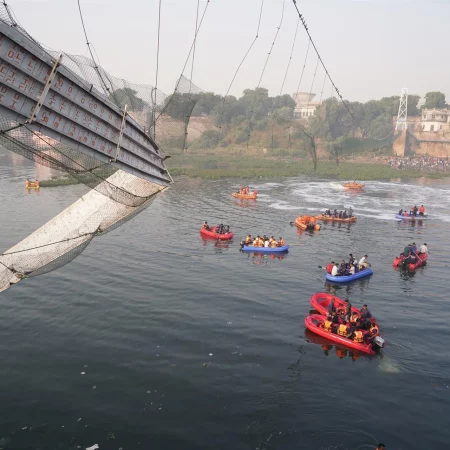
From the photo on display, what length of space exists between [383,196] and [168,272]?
54.4 metres

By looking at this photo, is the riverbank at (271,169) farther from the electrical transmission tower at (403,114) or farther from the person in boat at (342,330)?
the person in boat at (342,330)

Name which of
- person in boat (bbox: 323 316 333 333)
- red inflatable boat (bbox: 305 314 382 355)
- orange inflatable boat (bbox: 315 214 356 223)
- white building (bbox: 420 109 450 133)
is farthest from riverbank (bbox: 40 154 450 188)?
person in boat (bbox: 323 316 333 333)

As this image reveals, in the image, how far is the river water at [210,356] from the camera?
16.3 metres

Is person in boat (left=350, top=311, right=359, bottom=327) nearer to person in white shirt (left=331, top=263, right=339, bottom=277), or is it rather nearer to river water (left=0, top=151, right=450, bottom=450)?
river water (left=0, top=151, right=450, bottom=450)

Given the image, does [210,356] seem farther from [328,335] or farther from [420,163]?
[420,163]

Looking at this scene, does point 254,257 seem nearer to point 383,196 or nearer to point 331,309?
point 331,309

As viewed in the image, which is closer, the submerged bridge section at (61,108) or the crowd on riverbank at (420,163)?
the submerged bridge section at (61,108)

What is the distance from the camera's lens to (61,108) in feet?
38.9

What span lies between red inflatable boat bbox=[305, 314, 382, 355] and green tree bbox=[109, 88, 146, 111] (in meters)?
15.2

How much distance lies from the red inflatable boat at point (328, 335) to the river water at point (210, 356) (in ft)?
1.58

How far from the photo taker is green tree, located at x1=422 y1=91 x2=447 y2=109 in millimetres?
172875

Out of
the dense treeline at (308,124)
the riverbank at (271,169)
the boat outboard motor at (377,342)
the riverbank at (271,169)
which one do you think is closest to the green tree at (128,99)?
the boat outboard motor at (377,342)

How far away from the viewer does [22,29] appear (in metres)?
10.5

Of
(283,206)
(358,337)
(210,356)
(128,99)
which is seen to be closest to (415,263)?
(358,337)
